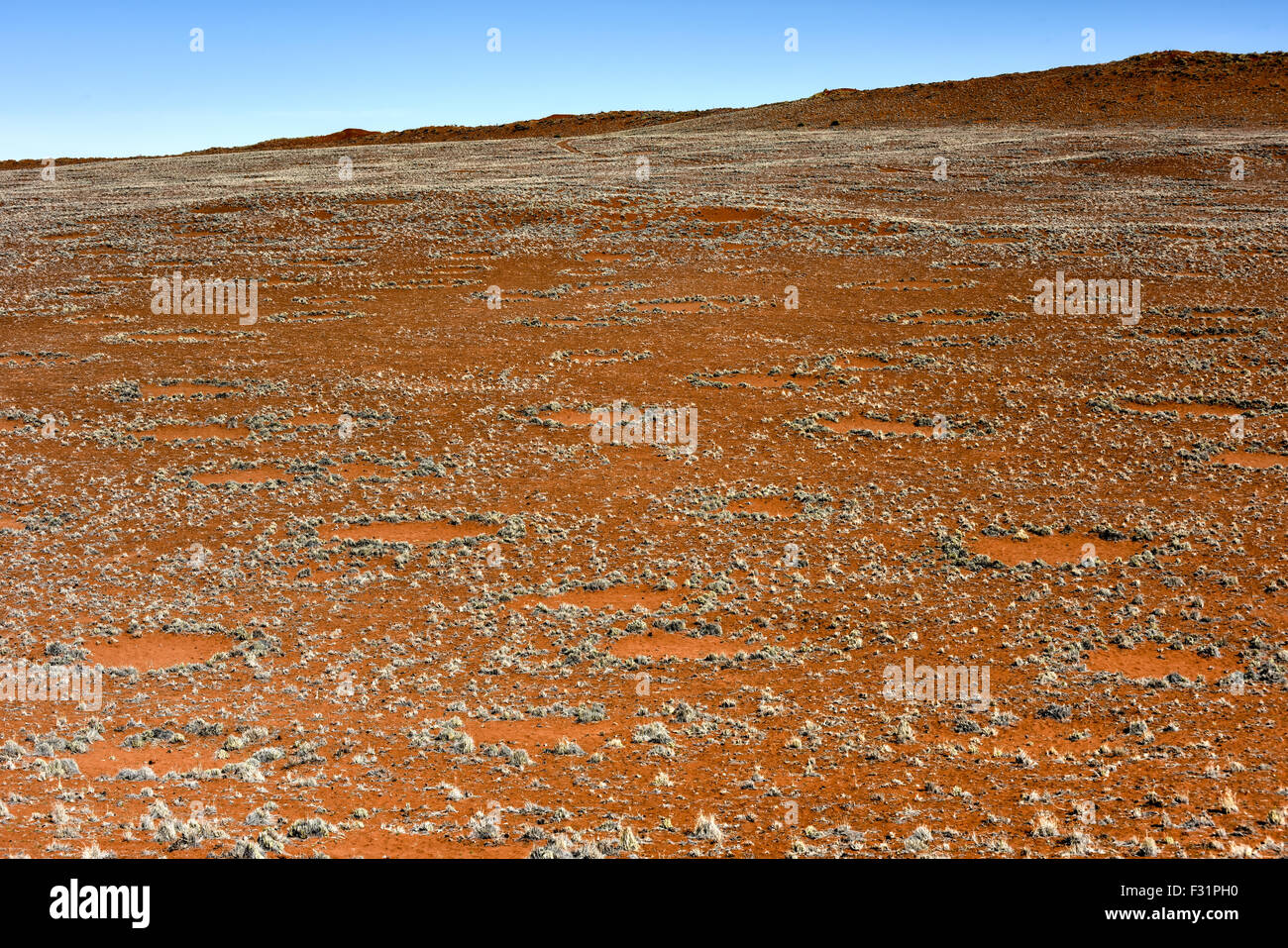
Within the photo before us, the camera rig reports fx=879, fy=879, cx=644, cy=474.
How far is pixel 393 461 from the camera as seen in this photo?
63.3 feet

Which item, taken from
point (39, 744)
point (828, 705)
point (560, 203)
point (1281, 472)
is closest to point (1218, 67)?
point (560, 203)

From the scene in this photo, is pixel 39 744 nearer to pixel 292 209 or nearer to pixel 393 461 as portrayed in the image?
pixel 393 461

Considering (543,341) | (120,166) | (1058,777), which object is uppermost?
(120,166)

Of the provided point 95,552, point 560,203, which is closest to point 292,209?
point 560,203

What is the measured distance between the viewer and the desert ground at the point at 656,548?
357 inches

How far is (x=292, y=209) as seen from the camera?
145 ft

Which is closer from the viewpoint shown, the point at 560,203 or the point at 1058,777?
the point at 1058,777

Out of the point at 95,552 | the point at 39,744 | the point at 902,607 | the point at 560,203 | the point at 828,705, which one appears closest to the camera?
the point at 39,744

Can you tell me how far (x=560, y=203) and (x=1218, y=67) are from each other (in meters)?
63.0

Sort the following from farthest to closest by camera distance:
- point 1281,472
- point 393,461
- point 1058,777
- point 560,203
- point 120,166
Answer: point 120,166 < point 560,203 < point 393,461 < point 1281,472 < point 1058,777

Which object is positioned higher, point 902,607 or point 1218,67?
point 1218,67

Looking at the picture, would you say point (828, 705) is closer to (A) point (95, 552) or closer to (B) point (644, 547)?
(B) point (644, 547)

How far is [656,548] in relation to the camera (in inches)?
614

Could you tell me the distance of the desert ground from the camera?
9.07 metres
